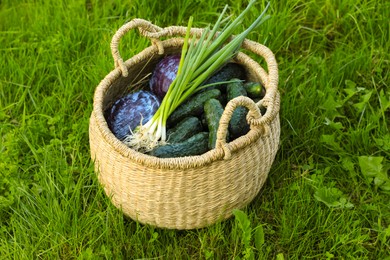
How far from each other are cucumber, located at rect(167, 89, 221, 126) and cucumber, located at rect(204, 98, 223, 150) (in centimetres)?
4

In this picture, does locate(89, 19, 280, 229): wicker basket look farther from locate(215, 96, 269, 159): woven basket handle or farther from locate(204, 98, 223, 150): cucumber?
locate(204, 98, 223, 150): cucumber

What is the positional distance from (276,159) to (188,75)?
2.13ft

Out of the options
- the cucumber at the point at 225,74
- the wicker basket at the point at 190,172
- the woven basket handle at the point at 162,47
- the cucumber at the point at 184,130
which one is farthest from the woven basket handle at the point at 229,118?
the cucumber at the point at 225,74

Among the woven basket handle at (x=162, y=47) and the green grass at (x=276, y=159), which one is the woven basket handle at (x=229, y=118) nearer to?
the woven basket handle at (x=162, y=47)

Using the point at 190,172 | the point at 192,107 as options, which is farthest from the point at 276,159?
the point at 190,172

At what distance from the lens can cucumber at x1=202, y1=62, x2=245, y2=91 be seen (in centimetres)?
297

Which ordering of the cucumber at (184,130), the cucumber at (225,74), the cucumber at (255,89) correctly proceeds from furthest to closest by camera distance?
the cucumber at (225,74)
the cucumber at (255,89)
the cucumber at (184,130)

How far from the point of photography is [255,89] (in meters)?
2.85

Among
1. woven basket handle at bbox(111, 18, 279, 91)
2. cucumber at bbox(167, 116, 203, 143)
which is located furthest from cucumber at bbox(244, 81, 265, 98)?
cucumber at bbox(167, 116, 203, 143)

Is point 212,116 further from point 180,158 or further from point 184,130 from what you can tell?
point 180,158

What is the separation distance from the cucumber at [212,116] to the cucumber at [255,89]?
0.62 feet

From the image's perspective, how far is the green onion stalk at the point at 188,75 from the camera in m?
2.72

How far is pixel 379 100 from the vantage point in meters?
3.21

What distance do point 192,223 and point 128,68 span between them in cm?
82
